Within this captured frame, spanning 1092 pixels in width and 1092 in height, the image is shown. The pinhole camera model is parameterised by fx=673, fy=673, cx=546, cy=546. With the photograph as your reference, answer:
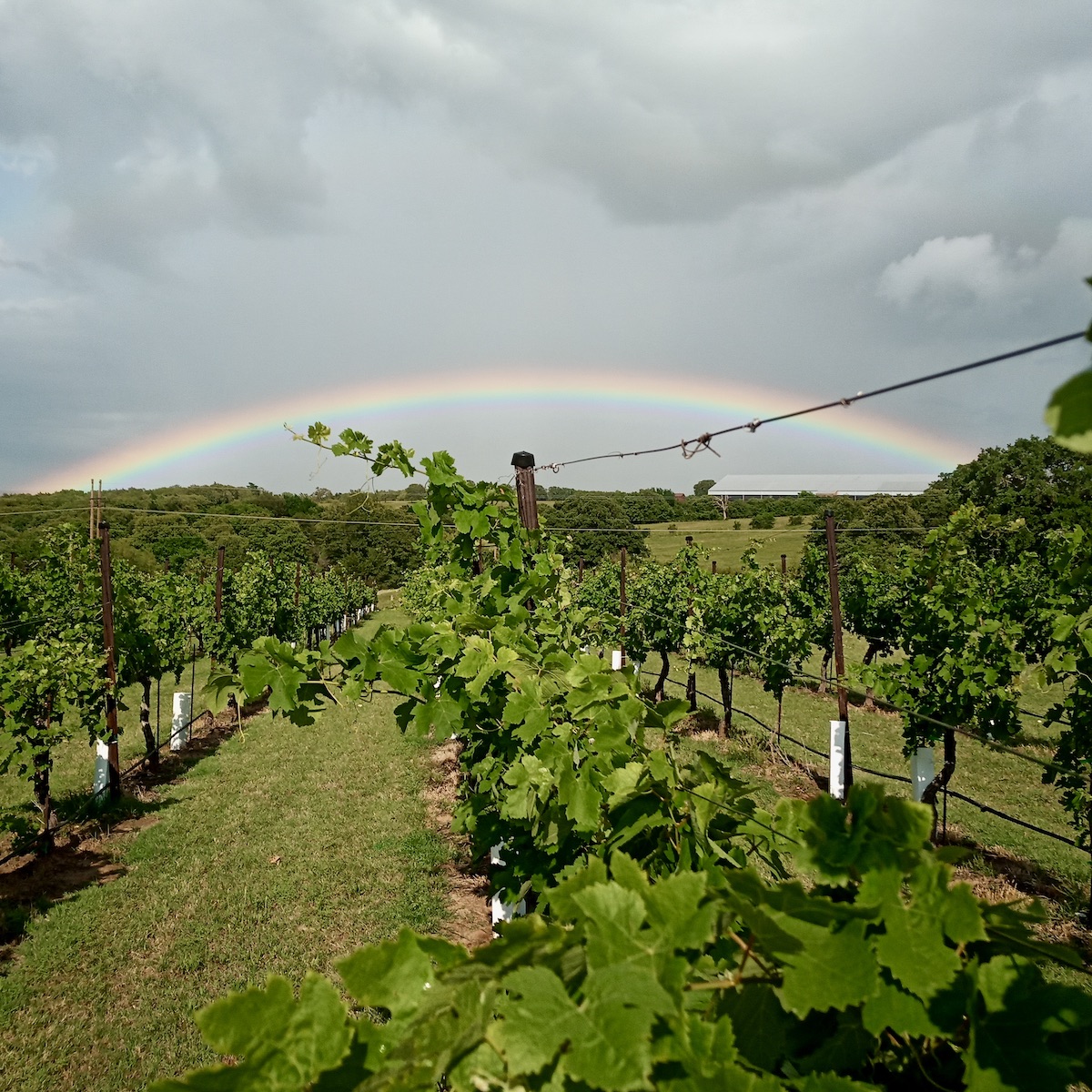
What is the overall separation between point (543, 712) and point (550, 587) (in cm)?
191

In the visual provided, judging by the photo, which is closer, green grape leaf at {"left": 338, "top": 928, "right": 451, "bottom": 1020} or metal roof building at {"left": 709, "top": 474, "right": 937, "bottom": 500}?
green grape leaf at {"left": 338, "top": 928, "right": 451, "bottom": 1020}

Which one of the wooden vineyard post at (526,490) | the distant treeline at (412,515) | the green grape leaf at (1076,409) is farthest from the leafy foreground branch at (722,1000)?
the distant treeline at (412,515)

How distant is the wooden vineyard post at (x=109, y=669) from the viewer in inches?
335

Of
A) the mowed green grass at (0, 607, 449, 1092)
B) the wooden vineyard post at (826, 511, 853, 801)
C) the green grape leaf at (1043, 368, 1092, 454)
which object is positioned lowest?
the mowed green grass at (0, 607, 449, 1092)

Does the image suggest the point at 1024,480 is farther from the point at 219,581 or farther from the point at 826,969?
the point at 826,969

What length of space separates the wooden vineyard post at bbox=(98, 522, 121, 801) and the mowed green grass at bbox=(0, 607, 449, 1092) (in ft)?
Answer: 2.68

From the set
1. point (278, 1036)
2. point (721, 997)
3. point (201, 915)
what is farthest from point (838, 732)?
point (278, 1036)

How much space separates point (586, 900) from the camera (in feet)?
2.46

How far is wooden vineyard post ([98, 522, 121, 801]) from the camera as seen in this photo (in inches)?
335

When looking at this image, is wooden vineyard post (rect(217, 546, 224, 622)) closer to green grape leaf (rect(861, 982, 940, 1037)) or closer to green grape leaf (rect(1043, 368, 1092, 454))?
green grape leaf (rect(861, 982, 940, 1037))

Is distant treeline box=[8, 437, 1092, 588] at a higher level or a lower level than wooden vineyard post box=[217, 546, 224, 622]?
higher

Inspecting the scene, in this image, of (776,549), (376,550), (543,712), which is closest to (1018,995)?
(543,712)

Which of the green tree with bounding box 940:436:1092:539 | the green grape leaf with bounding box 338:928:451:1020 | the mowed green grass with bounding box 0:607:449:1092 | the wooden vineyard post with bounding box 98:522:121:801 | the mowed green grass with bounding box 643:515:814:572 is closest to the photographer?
the green grape leaf with bounding box 338:928:451:1020

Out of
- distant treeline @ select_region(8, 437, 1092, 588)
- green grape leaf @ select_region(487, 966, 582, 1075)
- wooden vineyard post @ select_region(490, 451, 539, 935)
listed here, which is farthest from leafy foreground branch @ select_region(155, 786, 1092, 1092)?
distant treeline @ select_region(8, 437, 1092, 588)
